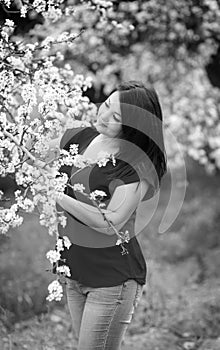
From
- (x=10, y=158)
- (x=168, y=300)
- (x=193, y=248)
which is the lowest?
(x=193, y=248)

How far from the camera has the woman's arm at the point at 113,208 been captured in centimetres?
238

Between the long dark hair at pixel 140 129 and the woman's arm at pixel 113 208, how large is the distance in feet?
0.29

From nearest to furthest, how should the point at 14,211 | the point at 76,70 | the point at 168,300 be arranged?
the point at 14,211 < the point at 168,300 < the point at 76,70

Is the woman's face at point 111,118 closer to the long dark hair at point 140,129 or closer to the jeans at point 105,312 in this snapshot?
the long dark hair at point 140,129

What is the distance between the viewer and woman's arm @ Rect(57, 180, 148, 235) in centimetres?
238

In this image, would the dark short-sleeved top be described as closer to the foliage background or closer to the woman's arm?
the woman's arm

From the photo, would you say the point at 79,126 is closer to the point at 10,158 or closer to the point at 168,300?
the point at 10,158

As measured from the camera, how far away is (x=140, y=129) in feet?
8.20

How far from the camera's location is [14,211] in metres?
2.29

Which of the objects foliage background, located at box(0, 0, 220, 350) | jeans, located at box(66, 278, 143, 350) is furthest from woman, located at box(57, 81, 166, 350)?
foliage background, located at box(0, 0, 220, 350)

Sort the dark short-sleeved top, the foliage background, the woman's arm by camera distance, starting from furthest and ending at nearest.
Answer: the foliage background → the dark short-sleeved top → the woman's arm

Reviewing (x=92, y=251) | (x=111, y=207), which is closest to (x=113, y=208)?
(x=111, y=207)

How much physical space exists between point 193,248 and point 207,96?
7.00ft

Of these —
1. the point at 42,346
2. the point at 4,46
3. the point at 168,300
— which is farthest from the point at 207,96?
the point at 4,46
